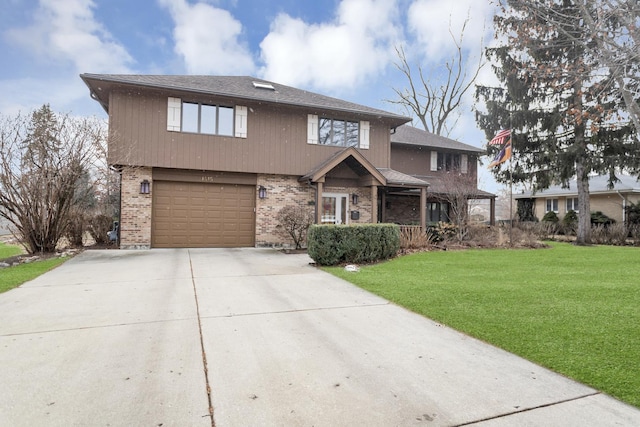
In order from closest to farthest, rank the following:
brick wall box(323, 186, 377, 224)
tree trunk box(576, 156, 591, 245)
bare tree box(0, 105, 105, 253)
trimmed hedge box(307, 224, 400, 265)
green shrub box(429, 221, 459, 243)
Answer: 1. trimmed hedge box(307, 224, 400, 265)
2. bare tree box(0, 105, 105, 253)
3. green shrub box(429, 221, 459, 243)
4. brick wall box(323, 186, 377, 224)
5. tree trunk box(576, 156, 591, 245)

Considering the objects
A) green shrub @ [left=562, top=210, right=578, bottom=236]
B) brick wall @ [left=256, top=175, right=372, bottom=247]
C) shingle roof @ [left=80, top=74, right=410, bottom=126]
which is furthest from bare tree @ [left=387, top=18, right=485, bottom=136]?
brick wall @ [left=256, top=175, right=372, bottom=247]

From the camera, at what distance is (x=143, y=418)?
220 centimetres

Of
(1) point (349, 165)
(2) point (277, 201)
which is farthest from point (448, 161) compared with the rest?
(2) point (277, 201)

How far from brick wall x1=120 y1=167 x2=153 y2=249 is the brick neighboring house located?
3 centimetres

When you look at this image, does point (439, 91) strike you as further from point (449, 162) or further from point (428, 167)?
point (428, 167)

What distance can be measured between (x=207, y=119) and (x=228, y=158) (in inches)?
60.9

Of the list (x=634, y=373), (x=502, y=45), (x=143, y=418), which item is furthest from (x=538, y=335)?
(x=502, y=45)

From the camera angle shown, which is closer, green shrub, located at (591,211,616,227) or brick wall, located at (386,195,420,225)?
brick wall, located at (386,195,420,225)

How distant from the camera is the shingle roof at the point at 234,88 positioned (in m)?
Result: 10.9

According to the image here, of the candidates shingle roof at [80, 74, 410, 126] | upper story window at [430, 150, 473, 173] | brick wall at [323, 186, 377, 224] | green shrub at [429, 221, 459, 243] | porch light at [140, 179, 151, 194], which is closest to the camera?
shingle roof at [80, 74, 410, 126]

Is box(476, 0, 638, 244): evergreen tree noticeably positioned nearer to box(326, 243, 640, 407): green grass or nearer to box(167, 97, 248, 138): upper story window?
box(326, 243, 640, 407): green grass

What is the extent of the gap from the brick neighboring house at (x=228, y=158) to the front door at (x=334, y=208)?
0.04 meters

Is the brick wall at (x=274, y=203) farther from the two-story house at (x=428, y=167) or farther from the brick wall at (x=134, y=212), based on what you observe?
the two-story house at (x=428, y=167)

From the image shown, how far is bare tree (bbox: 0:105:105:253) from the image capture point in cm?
952
